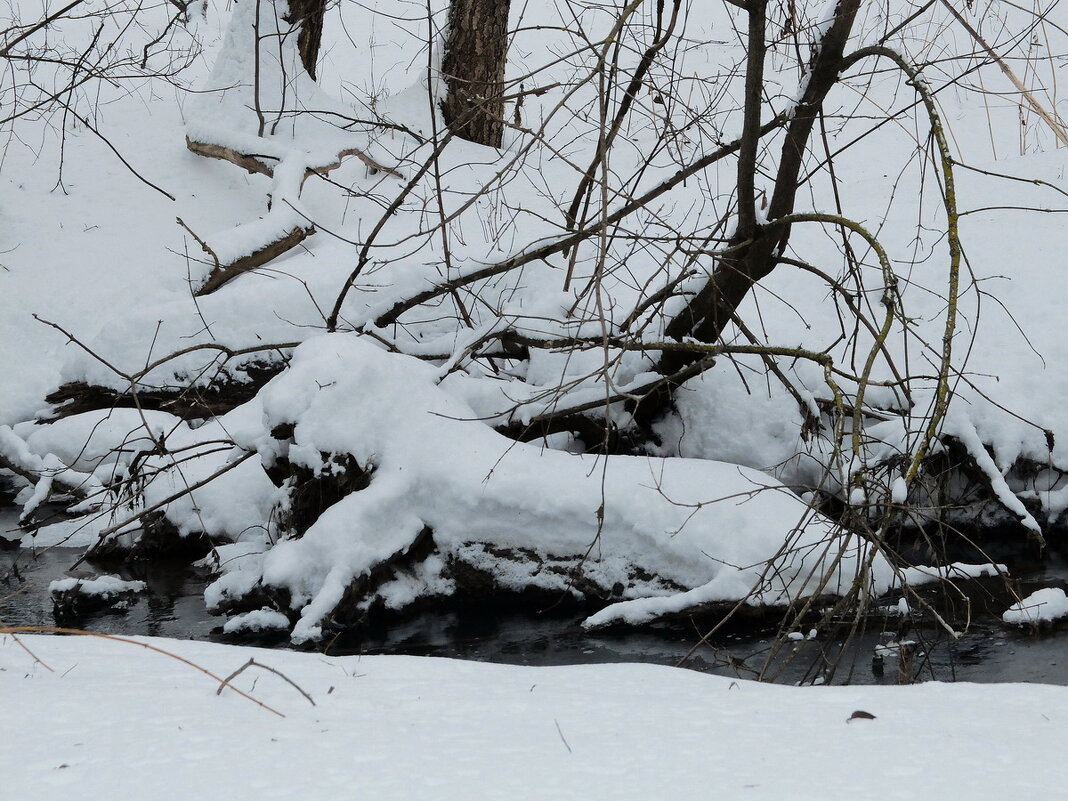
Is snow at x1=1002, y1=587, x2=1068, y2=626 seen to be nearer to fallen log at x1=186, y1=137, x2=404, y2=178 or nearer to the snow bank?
the snow bank

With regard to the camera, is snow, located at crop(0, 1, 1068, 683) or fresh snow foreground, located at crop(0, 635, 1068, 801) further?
snow, located at crop(0, 1, 1068, 683)

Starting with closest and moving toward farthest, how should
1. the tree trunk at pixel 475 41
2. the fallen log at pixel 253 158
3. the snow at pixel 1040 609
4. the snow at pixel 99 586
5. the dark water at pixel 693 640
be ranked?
the dark water at pixel 693 640
the snow at pixel 1040 609
the snow at pixel 99 586
the fallen log at pixel 253 158
the tree trunk at pixel 475 41

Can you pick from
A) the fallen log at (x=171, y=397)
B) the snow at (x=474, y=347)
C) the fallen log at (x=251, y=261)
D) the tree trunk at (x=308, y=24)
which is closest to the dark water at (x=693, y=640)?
the snow at (x=474, y=347)

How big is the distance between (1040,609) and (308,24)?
26.1 feet

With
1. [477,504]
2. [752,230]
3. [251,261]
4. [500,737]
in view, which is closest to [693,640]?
[477,504]

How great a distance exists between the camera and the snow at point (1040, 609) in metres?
3.99

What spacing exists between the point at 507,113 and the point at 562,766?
371 inches

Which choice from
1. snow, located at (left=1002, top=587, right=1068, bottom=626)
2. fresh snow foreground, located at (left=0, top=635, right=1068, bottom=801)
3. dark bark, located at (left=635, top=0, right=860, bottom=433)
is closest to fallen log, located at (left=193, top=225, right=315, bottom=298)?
dark bark, located at (left=635, top=0, right=860, bottom=433)

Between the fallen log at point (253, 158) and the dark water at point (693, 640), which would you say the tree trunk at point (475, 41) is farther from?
the dark water at point (693, 640)

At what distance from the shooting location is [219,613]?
4449mm

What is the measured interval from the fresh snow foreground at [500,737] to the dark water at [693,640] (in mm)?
1235

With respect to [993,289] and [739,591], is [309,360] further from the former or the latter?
[993,289]

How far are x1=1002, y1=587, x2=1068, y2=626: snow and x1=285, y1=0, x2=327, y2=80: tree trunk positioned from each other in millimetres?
7213

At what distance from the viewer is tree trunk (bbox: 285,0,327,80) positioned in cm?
878
